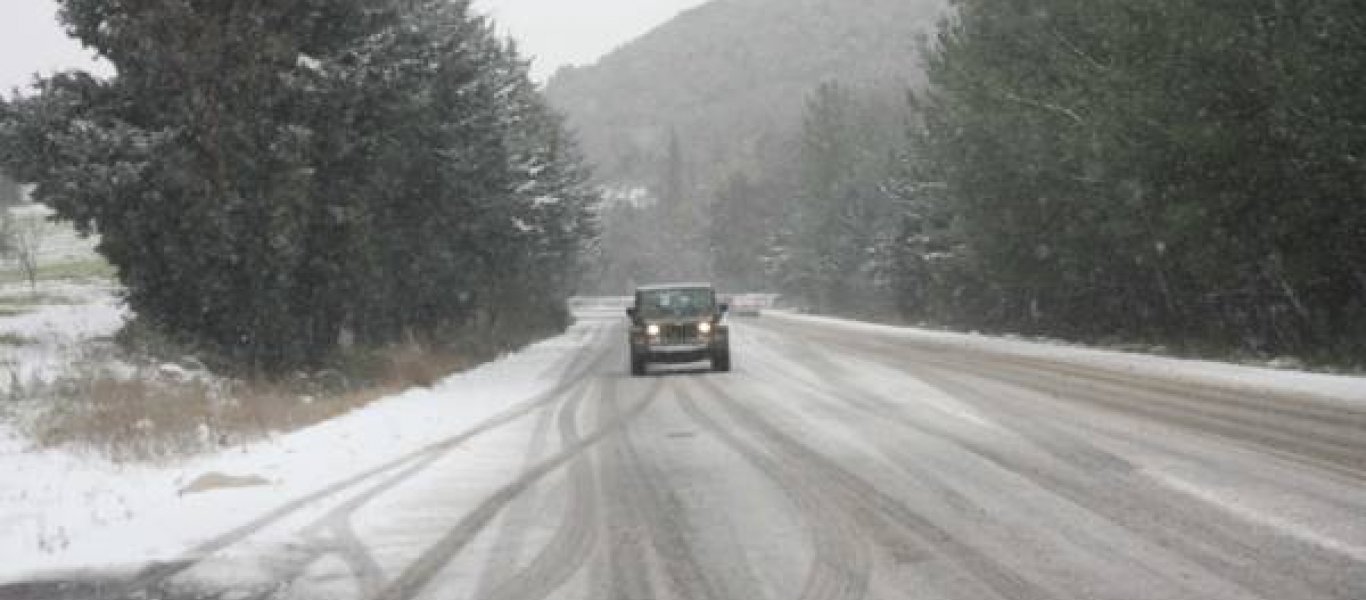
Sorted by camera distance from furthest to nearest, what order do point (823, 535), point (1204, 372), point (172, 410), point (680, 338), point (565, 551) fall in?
point (680, 338) → point (1204, 372) → point (172, 410) → point (823, 535) → point (565, 551)

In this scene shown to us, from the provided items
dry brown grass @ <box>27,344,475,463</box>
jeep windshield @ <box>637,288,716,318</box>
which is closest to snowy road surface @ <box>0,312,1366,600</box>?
dry brown grass @ <box>27,344,475,463</box>

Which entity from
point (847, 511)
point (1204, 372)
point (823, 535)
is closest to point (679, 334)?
point (1204, 372)

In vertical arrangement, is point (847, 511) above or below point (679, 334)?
below

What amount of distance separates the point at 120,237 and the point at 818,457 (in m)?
12.8

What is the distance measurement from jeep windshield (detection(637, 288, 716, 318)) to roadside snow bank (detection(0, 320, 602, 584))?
9.29 metres

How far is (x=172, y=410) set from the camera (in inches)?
560

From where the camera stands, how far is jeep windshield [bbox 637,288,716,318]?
1029 inches

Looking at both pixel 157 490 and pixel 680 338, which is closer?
pixel 157 490

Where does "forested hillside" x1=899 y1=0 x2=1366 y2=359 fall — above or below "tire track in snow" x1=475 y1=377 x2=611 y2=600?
above

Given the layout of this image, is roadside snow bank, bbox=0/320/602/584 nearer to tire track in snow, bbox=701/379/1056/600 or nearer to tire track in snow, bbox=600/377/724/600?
tire track in snow, bbox=600/377/724/600

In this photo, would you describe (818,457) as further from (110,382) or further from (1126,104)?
(1126,104)

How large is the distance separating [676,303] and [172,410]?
13.5 meters

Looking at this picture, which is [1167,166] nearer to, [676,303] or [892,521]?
[676,303]

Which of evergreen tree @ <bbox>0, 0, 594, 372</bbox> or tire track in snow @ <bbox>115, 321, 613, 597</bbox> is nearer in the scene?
tire track in snow @ <bbox>115, 321, 613, 597</bbox>
